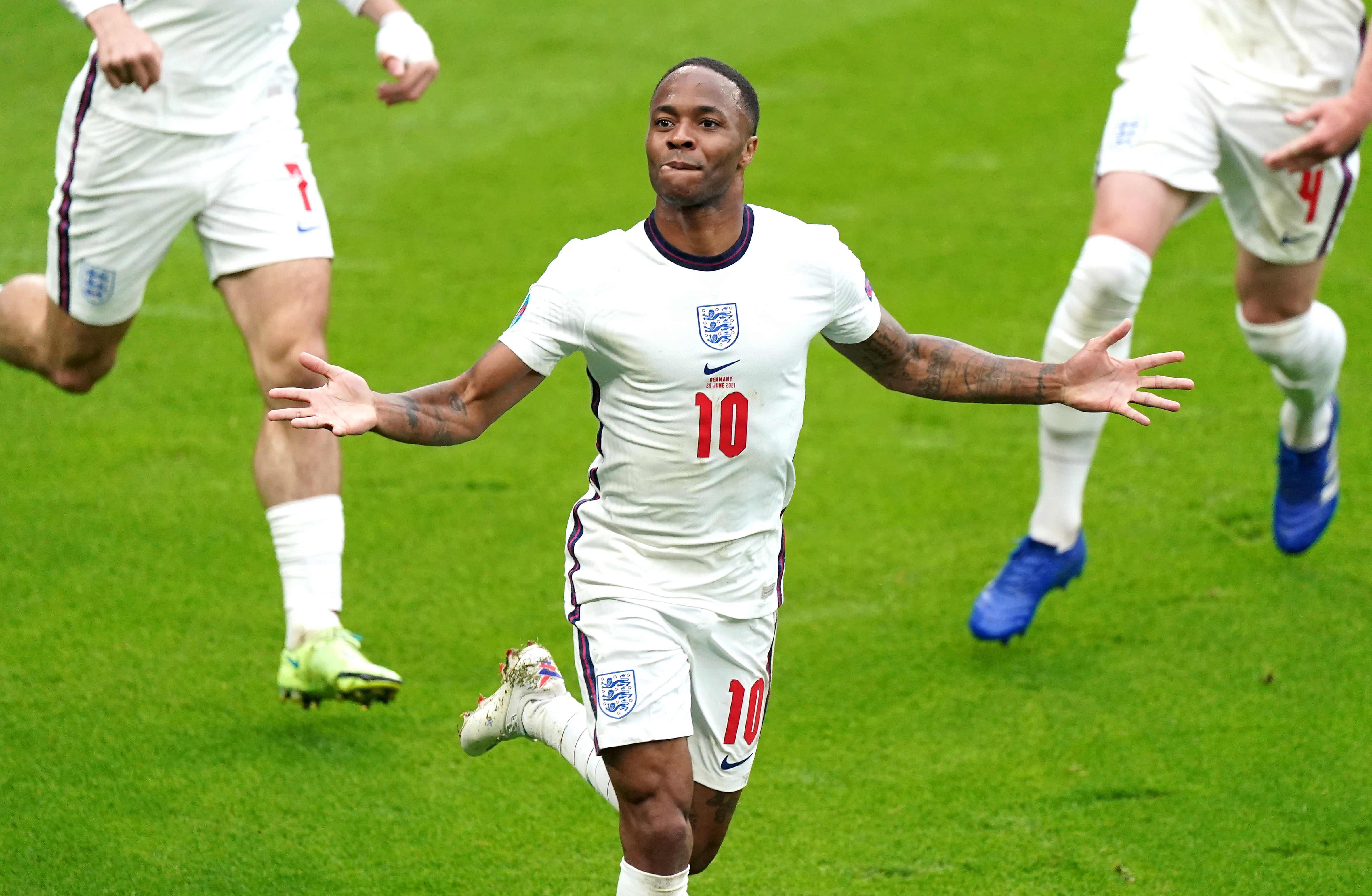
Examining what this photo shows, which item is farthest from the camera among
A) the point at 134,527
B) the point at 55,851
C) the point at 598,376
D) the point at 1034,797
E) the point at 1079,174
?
the point at 1079,174

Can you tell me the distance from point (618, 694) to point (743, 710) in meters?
0.33

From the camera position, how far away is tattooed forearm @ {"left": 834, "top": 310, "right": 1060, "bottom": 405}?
351 cm

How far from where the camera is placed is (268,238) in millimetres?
4574

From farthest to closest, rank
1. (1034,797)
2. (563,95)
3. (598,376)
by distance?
(563,95), (1034,797), (598,376)

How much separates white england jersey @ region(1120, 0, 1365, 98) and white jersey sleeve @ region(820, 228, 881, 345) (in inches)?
80.9

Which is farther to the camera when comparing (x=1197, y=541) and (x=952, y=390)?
(x=1197, y=541)

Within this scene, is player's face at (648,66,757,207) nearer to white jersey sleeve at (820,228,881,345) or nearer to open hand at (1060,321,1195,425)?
white jersey sleeve at (820,228,881,345)

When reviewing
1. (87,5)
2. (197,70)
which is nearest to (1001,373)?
(197,70)

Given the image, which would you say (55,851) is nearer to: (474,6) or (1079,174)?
(1079,174)

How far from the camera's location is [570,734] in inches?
146

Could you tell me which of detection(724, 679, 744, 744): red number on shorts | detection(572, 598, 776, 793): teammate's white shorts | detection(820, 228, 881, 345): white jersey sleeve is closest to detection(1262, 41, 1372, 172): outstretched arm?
detection(820, 228, 881, 345): white jersey sleeve

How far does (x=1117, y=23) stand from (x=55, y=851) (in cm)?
1007

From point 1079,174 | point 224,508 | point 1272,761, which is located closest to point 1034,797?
point 1272,761

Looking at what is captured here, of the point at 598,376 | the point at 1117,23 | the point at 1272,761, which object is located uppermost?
the point at 598,376
